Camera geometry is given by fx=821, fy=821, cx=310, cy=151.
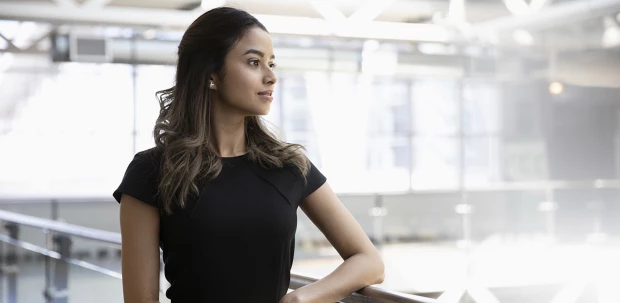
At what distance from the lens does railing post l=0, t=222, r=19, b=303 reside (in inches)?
211

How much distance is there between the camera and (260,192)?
154 centimetres

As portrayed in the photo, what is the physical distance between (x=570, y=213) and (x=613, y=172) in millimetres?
776

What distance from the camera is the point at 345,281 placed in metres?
1.56

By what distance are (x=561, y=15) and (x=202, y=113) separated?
10033mm

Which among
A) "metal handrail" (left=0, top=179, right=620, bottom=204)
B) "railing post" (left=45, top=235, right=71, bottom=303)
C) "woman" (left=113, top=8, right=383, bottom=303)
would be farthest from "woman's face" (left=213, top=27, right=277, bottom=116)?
"metal handrail" (left=0, top=179, right=620, bottom=204)

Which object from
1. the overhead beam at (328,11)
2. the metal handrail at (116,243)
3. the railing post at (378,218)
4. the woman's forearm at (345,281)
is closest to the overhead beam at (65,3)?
the overhead beam at (328,11)

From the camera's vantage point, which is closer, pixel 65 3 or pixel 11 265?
pixel 11 265

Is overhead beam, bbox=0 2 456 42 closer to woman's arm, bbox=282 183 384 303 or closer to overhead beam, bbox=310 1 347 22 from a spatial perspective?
overhead beam, bbox=310 1 347 22

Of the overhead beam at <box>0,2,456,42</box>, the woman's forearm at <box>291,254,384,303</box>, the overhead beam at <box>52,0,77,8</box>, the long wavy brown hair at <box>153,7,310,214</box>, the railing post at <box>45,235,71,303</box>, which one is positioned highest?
the overhead beam at <box>52,0,77,8</box>

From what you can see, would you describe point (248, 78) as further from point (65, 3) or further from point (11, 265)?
point (65, 3)

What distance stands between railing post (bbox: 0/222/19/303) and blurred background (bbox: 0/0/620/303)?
3.97 metres

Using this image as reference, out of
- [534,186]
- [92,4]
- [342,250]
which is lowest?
[534,186]

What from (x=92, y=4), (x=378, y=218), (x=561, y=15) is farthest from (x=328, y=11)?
(x=378, y=218)

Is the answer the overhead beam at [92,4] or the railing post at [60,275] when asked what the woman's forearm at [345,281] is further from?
the overhead beam at [92,4]
